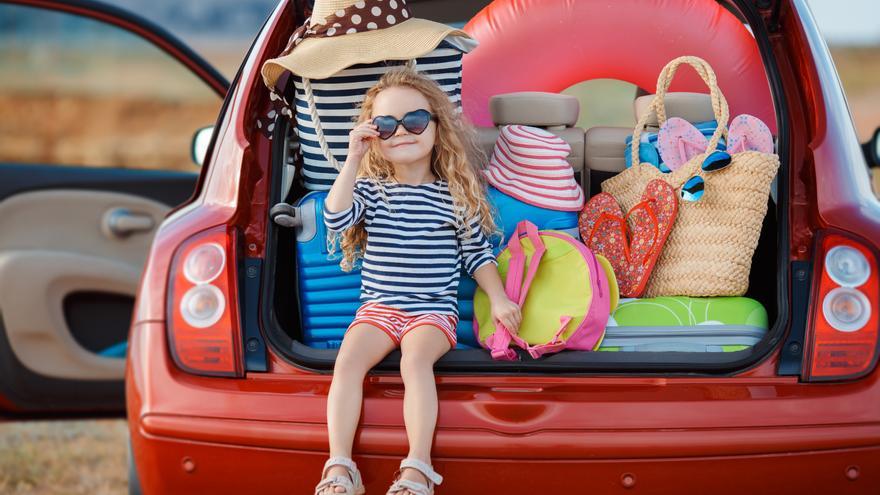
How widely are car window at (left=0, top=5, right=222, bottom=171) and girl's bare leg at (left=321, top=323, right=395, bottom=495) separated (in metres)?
10.1

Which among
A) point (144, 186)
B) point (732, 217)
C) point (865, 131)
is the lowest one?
point (865, 131)

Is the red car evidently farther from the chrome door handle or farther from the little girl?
the chrome door handle

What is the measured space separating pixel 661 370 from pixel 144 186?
250cm

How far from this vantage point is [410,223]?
276cm

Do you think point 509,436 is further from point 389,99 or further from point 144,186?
point 144,186

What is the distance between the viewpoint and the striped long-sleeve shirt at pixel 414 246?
2711 millimetres

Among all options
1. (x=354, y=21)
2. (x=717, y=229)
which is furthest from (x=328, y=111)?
(x=717, y=229)

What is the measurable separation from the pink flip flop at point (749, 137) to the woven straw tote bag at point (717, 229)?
0.04 meters

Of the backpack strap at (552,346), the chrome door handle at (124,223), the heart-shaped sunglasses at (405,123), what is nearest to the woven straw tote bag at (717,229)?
the backpack strap at (552,346)

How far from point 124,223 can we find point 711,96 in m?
2.27

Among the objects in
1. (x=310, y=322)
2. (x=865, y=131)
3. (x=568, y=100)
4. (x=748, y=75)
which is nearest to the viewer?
(x=310, y=322)

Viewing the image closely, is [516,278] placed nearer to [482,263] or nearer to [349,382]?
[482,263]

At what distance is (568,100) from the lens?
10.5 feet

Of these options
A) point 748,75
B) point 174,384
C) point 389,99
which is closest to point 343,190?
point 389,99
